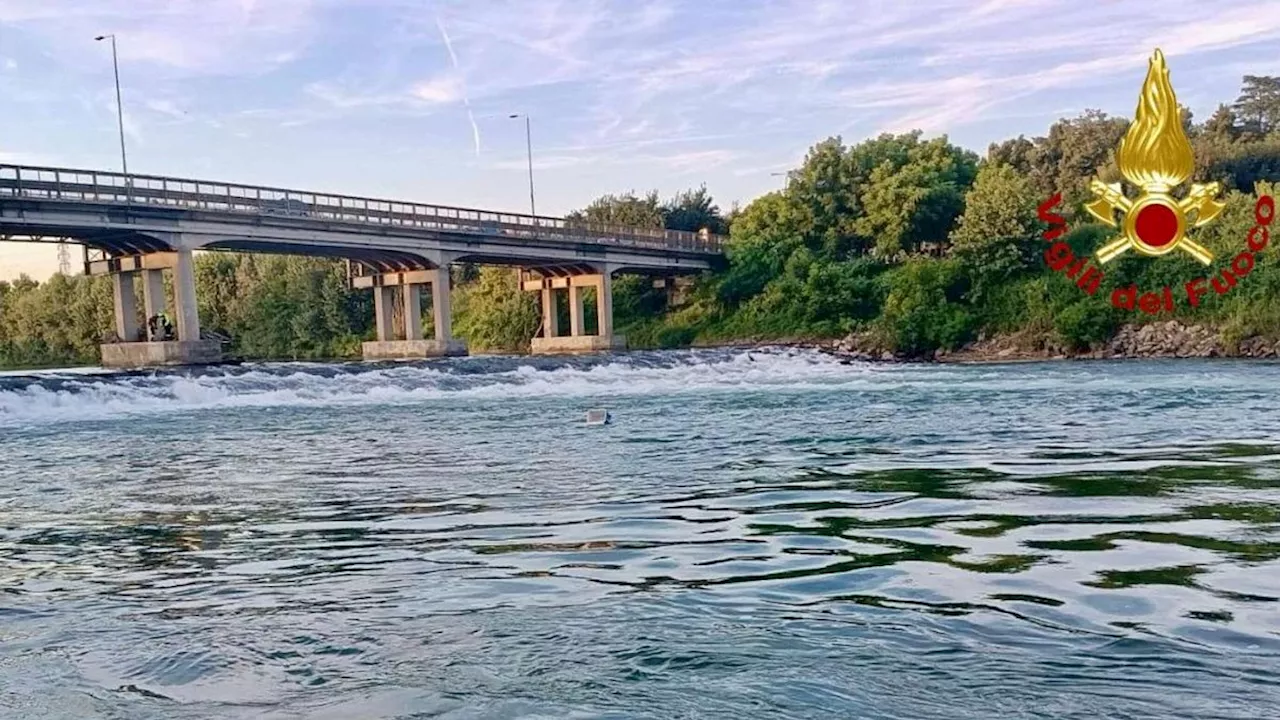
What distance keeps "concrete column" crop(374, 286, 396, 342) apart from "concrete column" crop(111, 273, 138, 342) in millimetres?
14846

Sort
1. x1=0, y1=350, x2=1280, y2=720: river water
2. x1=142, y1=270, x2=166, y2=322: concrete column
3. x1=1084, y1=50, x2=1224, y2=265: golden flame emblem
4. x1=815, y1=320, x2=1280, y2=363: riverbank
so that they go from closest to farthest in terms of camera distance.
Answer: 1. x1=0, y1=350, x2=1280, y2=720: river water
2. x1=1084, y1=50, x2=1224, y2=265: golden flame emblem
3. x1=815, y1=320, x2=1280, y2=363: riverbank
4. x1=142, y1=270, x2=166, y2=322: concrete column

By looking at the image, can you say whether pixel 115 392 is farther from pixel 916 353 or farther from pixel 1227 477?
pixel 916 353

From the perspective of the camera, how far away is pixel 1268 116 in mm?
74312

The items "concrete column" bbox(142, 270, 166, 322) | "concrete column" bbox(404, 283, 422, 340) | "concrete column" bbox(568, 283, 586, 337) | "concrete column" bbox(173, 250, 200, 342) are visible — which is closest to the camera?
"concrete column" bbox(173, 250, 200, 342)

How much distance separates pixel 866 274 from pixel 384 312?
87.1 feet

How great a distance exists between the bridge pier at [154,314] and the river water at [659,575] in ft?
83.4

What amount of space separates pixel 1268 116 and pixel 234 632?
282 feet

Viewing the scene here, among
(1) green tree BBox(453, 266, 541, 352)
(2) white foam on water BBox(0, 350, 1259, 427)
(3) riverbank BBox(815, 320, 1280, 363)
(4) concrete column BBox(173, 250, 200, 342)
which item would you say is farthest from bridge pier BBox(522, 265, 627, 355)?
(2) white foam on water BBox(0, 350, 1259, 427)

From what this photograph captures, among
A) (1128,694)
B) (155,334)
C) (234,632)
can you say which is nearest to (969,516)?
(1128,694)

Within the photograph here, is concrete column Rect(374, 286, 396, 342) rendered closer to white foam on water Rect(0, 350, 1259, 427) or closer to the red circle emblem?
white foam on water Rect(0, 350, 1259, 427)

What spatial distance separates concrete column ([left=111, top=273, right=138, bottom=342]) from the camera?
40.1m

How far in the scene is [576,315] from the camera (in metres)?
62.9

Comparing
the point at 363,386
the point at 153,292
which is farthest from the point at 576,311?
the point at 363,386

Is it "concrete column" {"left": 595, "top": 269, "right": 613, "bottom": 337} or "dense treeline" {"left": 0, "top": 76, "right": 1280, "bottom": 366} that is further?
"concrete column" {"left": 595, "top": 269, "right": 613, "bottom": 337}
